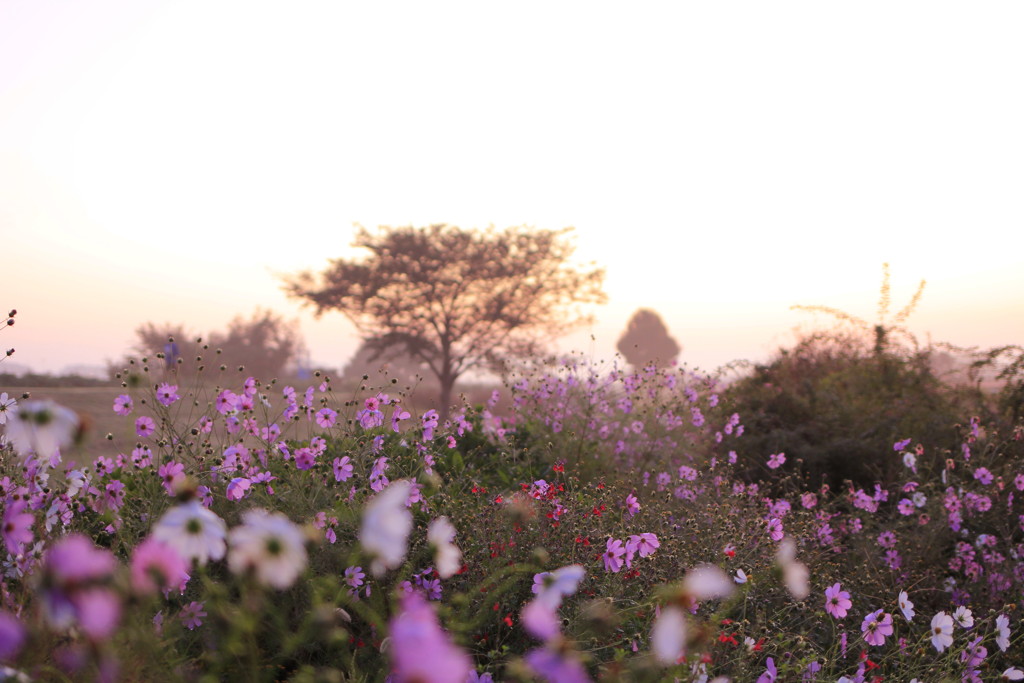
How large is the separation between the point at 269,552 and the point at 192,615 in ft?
5.71

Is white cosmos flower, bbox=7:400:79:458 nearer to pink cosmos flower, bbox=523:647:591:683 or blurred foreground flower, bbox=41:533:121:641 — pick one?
blurred foreground flower, bbox=41:533:121:641

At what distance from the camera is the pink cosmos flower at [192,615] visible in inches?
92.6

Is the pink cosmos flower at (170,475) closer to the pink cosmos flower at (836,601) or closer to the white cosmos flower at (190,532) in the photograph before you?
the white cosmos flower at (190,532)

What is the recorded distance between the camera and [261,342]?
94.8 feet

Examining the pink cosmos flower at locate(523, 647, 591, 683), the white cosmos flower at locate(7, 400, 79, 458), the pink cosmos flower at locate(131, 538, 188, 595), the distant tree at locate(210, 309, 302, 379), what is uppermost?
the white cosmos flower at locate(7, 400, 79, 458)

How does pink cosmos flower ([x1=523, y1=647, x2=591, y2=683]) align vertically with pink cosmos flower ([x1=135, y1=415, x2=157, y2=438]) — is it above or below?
above

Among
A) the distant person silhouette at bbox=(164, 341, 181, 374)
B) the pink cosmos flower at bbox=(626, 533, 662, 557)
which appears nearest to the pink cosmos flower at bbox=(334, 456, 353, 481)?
the distant person silhouette at bbox=(164, 341, 181, 374)

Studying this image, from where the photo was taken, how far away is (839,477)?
683 centimetres

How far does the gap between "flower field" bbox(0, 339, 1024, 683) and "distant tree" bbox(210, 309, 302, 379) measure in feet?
81.4

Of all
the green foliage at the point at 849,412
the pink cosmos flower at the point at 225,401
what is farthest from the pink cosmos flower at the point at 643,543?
the green foliage at the point at 849,412

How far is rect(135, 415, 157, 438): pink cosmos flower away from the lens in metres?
3.57

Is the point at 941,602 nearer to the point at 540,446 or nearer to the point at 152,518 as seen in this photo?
the point at 540,446

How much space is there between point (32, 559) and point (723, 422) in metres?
6.67

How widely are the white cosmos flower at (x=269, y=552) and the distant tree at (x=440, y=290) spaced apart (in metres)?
17.4
